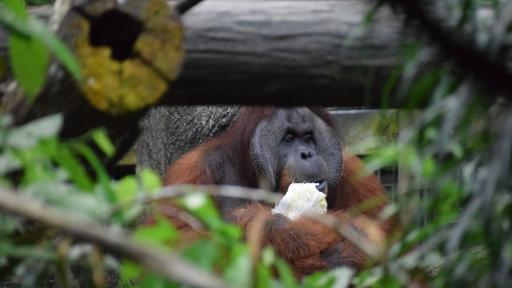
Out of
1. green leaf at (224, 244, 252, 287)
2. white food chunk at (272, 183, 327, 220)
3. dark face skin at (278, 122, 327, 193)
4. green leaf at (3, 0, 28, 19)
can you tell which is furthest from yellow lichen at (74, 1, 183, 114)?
dark face skin at (278, 122, 327, 193)

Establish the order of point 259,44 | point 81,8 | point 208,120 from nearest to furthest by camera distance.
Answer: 1. point 81,8
2. point 259,44
3. point 208,120

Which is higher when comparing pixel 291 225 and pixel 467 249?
pixel 467 249

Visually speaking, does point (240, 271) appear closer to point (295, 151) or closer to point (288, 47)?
point (288, 47)

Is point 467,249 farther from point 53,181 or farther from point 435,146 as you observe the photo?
point 53,181

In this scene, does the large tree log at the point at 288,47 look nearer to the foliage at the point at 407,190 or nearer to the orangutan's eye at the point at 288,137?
the foliage at the point at 407,190

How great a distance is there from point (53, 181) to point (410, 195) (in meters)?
0.64

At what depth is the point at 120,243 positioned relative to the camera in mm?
1207

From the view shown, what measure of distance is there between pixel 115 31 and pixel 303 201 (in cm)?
226

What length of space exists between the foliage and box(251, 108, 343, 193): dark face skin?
223cm

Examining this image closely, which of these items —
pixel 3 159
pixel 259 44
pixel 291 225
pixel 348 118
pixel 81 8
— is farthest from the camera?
pixel 348 118

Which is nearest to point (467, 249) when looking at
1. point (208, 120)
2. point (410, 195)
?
point (410, 195)

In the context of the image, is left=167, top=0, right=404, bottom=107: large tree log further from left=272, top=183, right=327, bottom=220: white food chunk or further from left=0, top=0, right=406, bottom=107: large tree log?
left=272, top=183, right=327, bottom=220: white food chunk

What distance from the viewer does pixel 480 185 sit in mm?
1806

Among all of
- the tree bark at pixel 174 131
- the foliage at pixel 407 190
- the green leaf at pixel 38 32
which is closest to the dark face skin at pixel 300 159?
the tree bark at pixel 174 131
